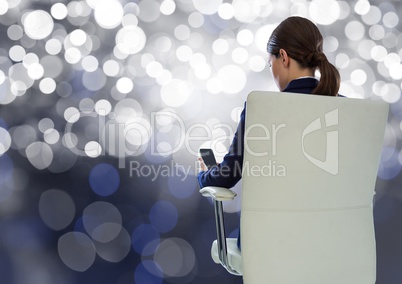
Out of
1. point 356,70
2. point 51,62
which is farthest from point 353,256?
point 51,62

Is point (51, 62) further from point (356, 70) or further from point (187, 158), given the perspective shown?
point (356, 70)

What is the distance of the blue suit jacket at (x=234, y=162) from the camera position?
1295 mm

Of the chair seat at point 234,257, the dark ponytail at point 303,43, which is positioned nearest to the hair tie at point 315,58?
the dark ponytail at point 303,43

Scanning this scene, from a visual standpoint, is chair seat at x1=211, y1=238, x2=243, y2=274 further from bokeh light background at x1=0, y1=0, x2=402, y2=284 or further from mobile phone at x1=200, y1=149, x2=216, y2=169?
bokeh light background at x1=0, y1=0, x2=402, y2=284

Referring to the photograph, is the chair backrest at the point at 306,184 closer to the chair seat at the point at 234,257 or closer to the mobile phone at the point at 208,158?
the chair seat at the point at 234,257

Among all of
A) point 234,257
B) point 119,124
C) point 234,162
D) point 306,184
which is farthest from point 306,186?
point 119,124

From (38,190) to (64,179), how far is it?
0.12 meters

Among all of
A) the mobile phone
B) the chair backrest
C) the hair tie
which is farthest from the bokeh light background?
the chair backrest

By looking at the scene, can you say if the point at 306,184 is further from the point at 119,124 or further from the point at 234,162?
the point at 119,124

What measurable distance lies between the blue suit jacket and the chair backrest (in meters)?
0.08

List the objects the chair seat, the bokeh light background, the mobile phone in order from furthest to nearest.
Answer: the bokeh light background
the mobile phone
the chair seat

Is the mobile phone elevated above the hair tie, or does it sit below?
below

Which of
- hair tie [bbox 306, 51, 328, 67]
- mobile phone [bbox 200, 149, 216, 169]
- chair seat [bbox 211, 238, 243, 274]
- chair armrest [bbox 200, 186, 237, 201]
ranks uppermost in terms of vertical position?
hair tie [bbox 306, 51, 328, 67]

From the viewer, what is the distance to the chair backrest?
3.93ft
